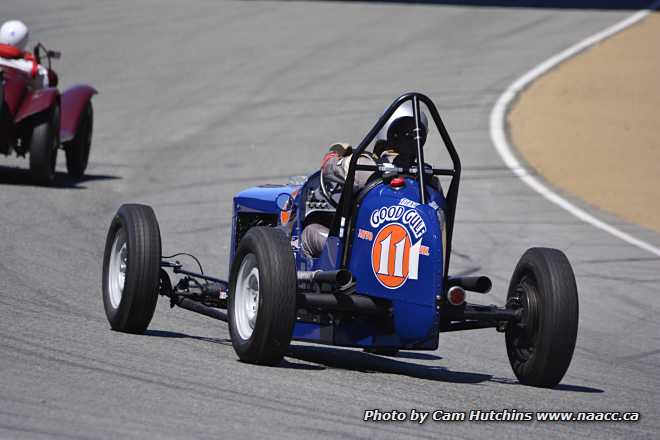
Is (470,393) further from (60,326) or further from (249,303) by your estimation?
(60,326)

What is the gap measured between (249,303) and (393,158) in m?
1.27

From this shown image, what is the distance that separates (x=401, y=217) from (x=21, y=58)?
9955 mm

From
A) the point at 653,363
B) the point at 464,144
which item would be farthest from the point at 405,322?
the point at 464,144

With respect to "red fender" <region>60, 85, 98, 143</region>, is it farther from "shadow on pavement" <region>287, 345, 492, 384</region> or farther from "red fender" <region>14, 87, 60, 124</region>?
"shadow on pavement" <region>287, 345, 492, 384</region>

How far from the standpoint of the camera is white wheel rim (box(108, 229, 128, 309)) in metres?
8.67

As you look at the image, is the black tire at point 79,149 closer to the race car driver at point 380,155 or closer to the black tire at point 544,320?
the race car driver at point 380,155

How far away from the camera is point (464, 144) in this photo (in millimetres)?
19438

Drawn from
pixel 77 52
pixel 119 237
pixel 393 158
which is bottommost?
pixel 119 237

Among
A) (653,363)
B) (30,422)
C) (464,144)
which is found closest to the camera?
(30,422)

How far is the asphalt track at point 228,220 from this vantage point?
6234 mm

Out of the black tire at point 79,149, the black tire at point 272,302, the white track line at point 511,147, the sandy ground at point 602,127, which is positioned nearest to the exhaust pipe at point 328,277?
the black tire at point 272,302

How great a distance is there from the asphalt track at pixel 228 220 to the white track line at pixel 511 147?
0.73ft

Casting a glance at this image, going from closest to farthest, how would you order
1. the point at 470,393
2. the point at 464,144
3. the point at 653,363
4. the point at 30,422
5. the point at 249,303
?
the point at 30,422
the point at 470,393
the point at 249,303
the point at 653,363
the point at 464,144

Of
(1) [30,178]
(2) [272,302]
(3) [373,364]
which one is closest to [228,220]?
(1) [30,178]
